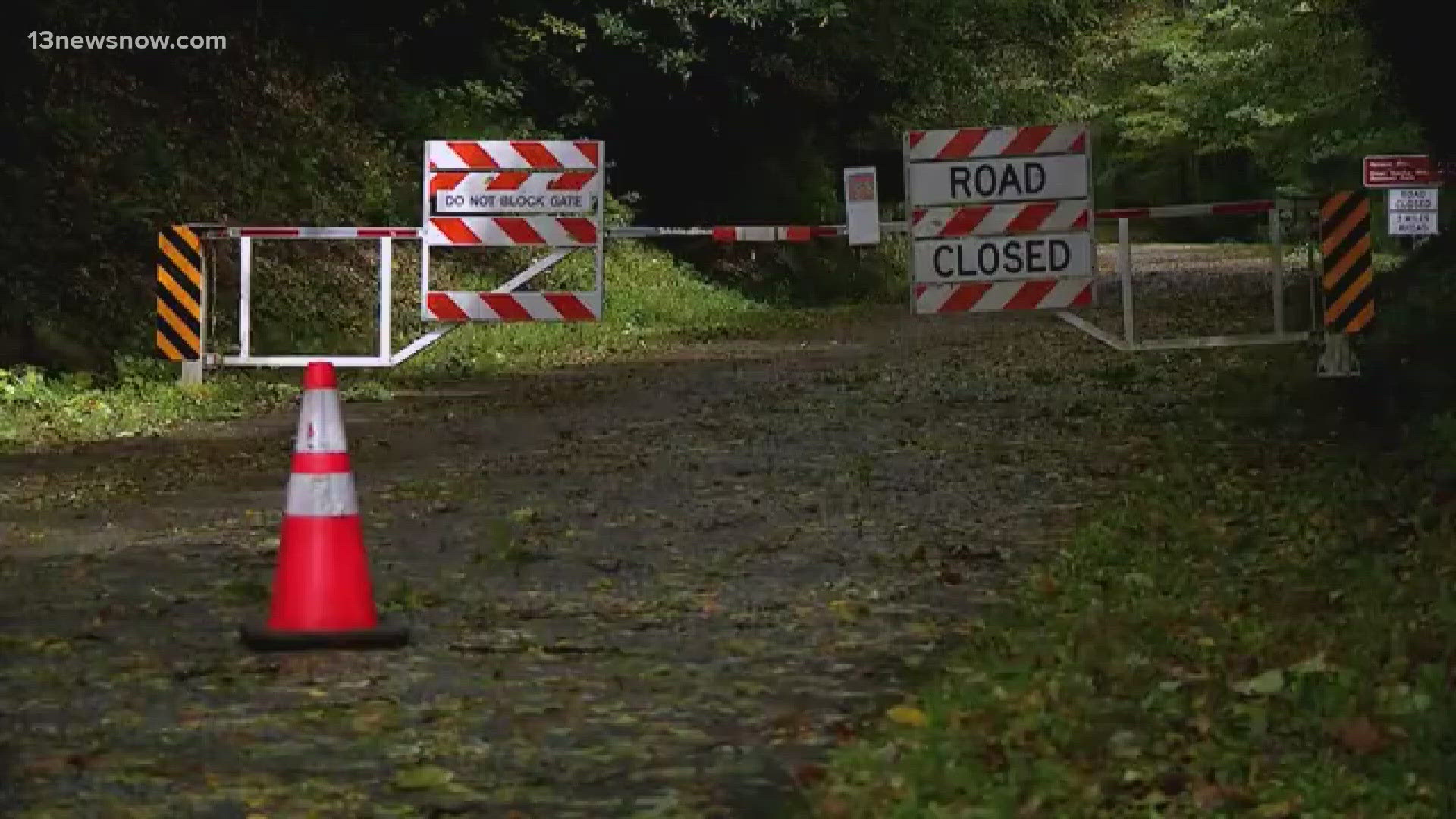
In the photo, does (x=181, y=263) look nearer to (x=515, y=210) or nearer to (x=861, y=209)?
(x=515, y=210)

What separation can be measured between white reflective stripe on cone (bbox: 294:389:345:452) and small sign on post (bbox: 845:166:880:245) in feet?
27.4

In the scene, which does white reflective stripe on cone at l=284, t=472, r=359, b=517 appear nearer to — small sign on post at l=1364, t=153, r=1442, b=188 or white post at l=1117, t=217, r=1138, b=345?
white post at l=1117, t=217, r=1138, b=345

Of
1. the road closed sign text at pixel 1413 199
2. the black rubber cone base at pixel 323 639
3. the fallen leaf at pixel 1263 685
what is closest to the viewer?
the fallen leaf at pixel 1263 685

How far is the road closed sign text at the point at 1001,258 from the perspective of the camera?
14195 mm

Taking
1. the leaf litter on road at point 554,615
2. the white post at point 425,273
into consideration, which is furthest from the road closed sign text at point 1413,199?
the white post at point 425,273

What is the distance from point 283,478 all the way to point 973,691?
6.07 m

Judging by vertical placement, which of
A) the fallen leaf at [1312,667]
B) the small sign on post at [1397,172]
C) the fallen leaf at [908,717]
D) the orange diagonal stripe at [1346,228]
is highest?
the small sign on post at [1397,172]

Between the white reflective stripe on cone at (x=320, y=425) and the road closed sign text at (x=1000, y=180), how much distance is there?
7.29m

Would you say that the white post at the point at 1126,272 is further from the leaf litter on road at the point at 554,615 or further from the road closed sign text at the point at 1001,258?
the leaf litter on road at the point at 554,615

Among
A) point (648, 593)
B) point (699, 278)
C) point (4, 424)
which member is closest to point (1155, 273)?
point (699, 278)

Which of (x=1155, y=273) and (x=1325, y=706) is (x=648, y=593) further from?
(x=1155, y=273)

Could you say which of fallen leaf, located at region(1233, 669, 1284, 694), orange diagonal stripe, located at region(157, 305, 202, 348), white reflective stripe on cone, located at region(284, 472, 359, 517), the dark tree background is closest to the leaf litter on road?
white reflective stripe on cone, located at region(284, 472, 359, 517)

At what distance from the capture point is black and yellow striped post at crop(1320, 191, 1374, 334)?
550 inches

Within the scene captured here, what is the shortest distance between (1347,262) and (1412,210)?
11774mm
